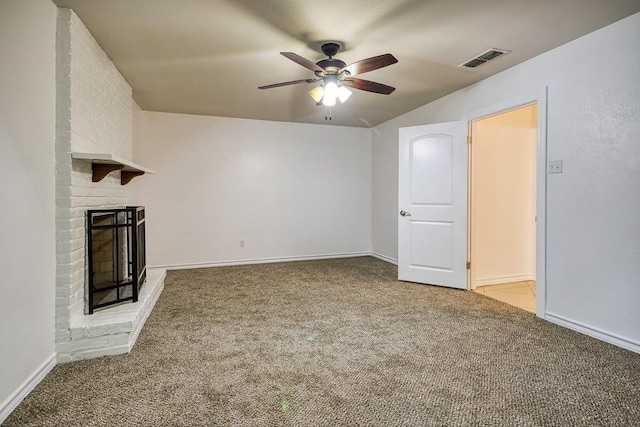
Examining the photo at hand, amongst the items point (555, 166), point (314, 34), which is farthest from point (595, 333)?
point (314, 34)

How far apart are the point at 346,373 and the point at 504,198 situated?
3318mm

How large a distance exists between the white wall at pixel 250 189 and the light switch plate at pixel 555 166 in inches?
134

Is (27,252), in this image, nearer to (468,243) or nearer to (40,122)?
(40,122)

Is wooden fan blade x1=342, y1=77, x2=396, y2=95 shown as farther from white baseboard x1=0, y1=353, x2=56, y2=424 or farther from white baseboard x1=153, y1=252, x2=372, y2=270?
white baseboard x1=153, y1=252, x2=372, y2=270

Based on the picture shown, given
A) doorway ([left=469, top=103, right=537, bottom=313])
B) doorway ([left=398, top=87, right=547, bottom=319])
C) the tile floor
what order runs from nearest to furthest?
the tile floor → doorway ([left=398, top=87, right=547, bottom=319]) → doorway ([left=469, top=103, right=537, bottom=313])

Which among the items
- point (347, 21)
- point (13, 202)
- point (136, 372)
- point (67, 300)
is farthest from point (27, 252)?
point (347, 21)

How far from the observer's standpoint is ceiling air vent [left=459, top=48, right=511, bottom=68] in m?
2.89

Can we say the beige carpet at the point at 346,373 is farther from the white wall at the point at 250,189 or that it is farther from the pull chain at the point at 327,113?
the pull chain at the point at 327,113

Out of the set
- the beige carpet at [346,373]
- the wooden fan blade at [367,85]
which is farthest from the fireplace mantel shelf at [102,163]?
the wooden fan blade at [367,85]

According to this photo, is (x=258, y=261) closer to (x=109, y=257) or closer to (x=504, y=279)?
(x=109, y=257)

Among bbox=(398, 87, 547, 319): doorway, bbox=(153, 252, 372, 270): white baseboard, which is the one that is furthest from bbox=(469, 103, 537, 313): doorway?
bbox=(153, 252, 372, 270): white baseboard

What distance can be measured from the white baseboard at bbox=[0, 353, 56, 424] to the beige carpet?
0.12ft

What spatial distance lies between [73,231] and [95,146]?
33.1 inches

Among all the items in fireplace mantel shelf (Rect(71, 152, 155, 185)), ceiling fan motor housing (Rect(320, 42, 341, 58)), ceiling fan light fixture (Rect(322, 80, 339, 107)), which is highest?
ceiling fan motor housing (Rect(320, 42, 341, 58))
